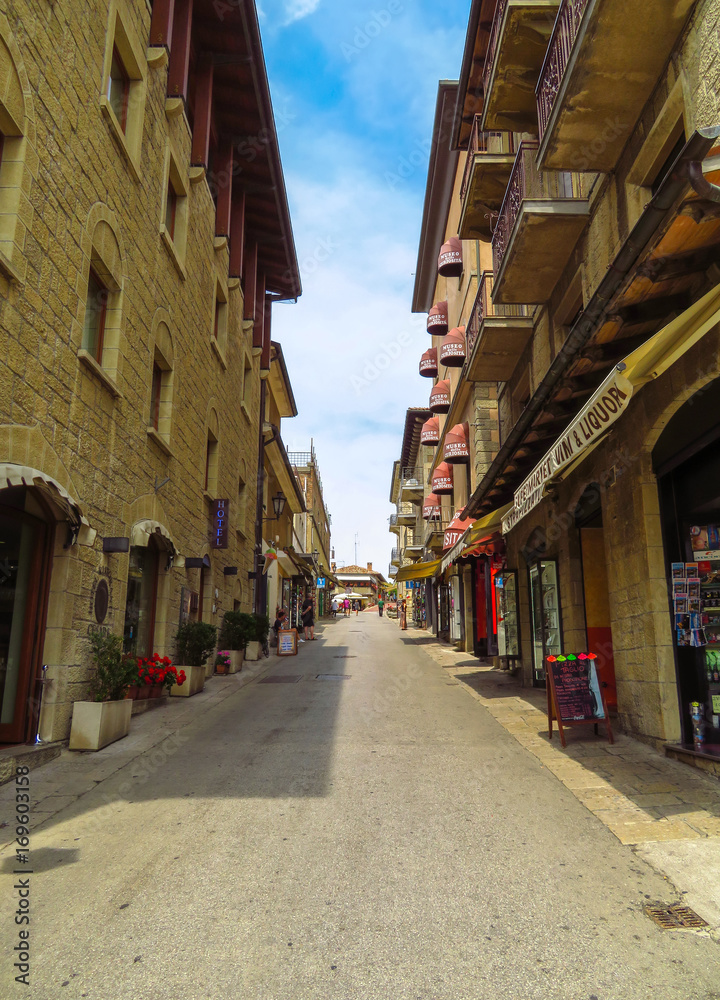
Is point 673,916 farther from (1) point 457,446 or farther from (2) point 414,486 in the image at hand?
(2) point 414,486

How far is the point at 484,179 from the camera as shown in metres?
13.0

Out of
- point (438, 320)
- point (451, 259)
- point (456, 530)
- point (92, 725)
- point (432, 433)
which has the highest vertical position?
point (451, 259)

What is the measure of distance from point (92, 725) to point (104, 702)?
1.00ft

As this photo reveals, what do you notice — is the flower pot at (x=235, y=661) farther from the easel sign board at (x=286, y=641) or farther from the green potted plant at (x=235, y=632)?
the easel sign board at (x=286, y=641)

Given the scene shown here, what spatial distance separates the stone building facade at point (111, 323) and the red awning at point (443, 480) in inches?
370

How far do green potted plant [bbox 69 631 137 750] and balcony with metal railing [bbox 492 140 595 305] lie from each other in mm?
8135

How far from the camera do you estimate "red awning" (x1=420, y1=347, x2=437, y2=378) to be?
96.3 ft

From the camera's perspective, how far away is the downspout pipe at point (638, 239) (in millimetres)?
→ 4402

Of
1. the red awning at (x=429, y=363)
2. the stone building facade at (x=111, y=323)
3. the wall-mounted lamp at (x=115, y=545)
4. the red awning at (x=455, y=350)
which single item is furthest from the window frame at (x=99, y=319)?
the red awning at (x=429, y=363)

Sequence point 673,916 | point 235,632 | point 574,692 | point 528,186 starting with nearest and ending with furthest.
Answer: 1. point 673,916
2. point 574,692
3. point 528,186
4. point 235,632

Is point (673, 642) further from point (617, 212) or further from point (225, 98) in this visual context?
point (225, 98)

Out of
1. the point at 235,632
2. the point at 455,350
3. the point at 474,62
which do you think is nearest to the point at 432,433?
the point at 455,350

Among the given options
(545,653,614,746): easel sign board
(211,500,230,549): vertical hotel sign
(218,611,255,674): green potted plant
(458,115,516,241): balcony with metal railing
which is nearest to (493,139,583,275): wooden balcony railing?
(458,115,516,241): balcony with metal railing

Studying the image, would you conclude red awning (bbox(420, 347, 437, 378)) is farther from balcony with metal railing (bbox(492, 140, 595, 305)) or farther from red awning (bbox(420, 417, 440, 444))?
balcony with metal railing (bbox(492, 140, 595, 305))
